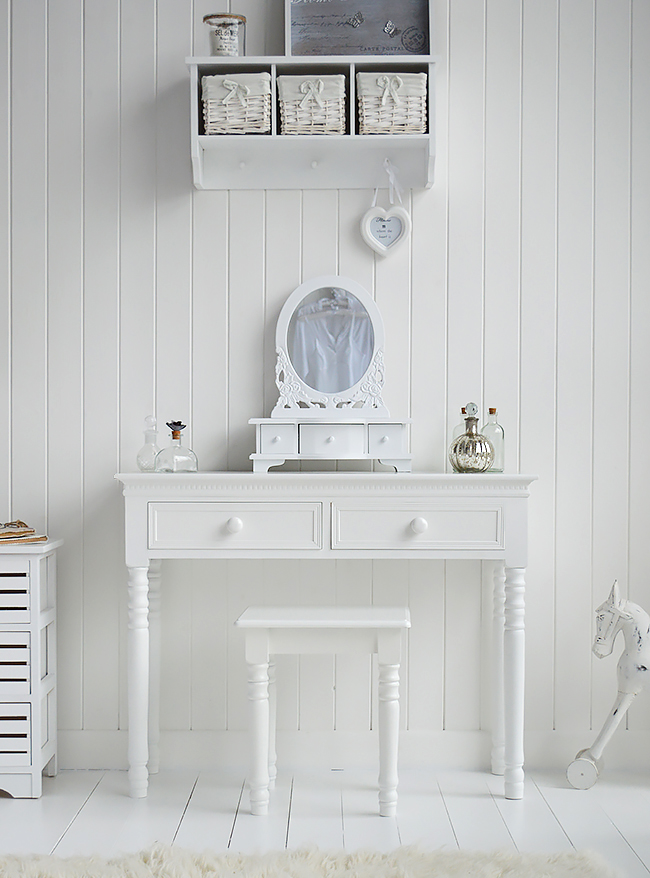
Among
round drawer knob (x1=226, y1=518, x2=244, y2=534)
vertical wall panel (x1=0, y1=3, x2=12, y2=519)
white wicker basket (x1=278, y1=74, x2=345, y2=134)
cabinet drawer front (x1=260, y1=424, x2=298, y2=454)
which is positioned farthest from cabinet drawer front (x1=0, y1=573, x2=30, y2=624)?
white wicker basket (x1=278, y1=74, x2=345, y2=134)

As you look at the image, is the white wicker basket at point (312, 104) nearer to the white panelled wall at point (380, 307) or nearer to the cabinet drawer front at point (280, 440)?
the white panelled wall at point (380, 307)

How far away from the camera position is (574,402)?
8.38ft

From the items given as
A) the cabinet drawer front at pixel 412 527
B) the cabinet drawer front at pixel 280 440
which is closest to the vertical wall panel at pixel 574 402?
the cabinet drawer front at pixel 412 527

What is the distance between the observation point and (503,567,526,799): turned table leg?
221 centimetres

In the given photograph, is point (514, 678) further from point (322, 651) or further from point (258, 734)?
point (258, 734)

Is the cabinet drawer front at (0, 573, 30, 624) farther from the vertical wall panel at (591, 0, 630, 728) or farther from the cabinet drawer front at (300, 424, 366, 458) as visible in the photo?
the vertical wall panel at (591, 0, 630, 728)

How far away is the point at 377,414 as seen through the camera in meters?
2.48

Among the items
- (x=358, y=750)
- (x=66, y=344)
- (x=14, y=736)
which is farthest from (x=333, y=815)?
(x=66, y=344)

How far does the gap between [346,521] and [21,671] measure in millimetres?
1011

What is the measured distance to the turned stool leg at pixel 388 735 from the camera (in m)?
2.10

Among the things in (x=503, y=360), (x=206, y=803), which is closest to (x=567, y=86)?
(x=503, y=360)

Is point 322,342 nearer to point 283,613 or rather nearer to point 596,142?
point 283,613

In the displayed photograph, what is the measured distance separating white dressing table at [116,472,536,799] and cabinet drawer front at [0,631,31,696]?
0.40 metres

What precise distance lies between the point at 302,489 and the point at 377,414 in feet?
1.33
